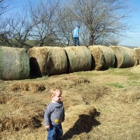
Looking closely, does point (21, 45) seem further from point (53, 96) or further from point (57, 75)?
point (53, 96)

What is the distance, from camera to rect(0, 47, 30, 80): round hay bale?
28.2ft

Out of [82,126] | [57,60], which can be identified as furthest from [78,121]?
[57,60]

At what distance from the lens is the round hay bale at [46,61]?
9852mm

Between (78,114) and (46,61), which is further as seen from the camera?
(46,61)

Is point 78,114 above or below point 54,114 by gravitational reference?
below

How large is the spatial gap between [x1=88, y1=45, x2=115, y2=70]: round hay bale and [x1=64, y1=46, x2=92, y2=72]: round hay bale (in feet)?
1.95

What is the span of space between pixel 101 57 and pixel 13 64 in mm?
5402

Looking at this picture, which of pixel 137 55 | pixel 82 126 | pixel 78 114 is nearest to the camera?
pixel 82 126

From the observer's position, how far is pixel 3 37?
17.1 meters

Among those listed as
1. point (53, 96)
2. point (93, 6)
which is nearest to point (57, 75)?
point (53, 96)

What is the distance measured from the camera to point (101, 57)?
40.7ft

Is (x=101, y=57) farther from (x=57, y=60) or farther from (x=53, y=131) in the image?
(x=53, y=131)

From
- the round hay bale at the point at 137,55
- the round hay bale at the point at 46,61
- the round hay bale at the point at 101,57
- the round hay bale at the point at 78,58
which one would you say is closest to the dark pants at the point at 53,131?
the round hay bale at the point at 46,61

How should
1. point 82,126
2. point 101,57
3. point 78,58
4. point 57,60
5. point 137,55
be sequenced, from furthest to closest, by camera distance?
point 137,55
point 101,57
point 78,58
point 57,60
point 82,126
